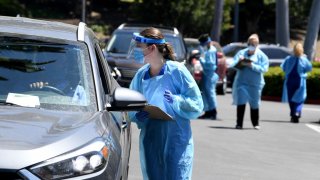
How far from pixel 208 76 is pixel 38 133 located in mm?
13762

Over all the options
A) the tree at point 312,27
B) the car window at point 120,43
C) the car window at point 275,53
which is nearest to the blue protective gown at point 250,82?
the car window at point 120,43

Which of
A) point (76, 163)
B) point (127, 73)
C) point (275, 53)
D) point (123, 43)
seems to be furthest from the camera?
point (275, 53)

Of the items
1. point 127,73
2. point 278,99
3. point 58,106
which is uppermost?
point 58,106

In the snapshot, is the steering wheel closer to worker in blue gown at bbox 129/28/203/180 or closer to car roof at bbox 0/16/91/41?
car roof at bbox 0/16/91/41

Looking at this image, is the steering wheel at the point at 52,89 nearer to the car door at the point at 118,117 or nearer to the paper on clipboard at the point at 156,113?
→ the car door at the point at 118,117

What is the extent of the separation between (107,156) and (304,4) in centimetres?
5433

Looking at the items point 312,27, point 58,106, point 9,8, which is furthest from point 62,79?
point 9,8

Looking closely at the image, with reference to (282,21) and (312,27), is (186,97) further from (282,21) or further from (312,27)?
(282,21)

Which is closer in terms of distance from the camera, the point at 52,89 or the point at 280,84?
the point at 52,89

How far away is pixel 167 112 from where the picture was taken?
6637 millimetres

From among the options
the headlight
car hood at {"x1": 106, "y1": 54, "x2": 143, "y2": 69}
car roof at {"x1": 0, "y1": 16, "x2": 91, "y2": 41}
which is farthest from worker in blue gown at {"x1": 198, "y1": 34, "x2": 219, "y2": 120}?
the headlight

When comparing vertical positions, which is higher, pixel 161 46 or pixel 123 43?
pixel 161 46

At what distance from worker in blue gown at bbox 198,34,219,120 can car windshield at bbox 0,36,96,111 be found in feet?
39.4

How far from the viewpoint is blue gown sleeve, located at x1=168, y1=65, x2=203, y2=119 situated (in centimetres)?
659
